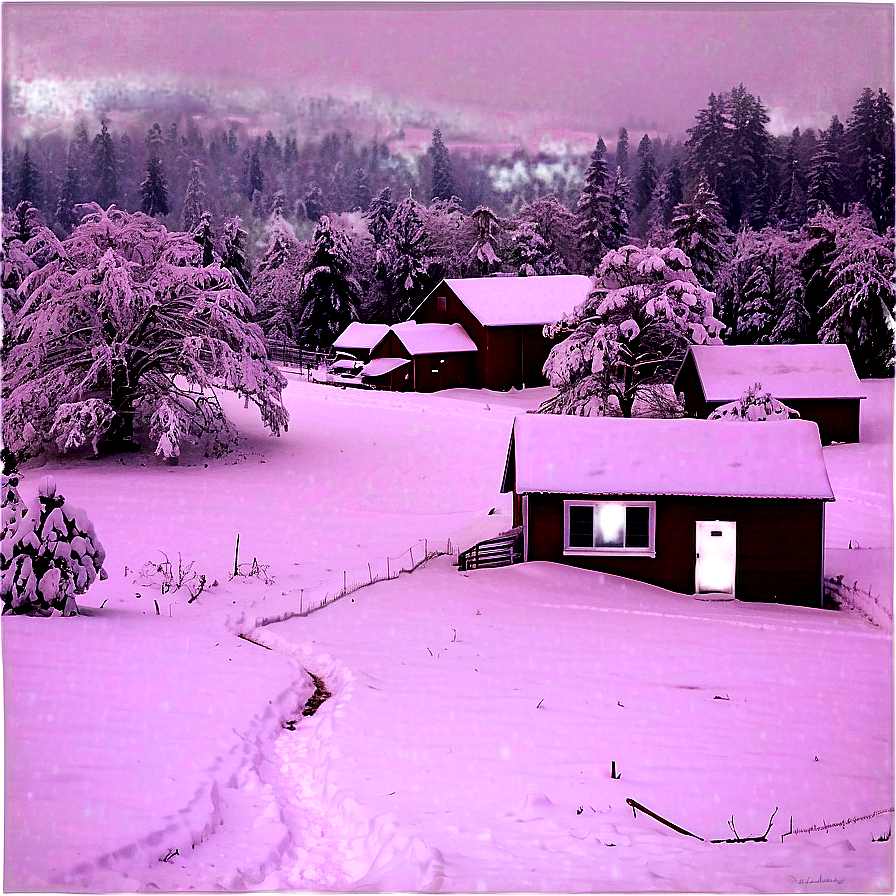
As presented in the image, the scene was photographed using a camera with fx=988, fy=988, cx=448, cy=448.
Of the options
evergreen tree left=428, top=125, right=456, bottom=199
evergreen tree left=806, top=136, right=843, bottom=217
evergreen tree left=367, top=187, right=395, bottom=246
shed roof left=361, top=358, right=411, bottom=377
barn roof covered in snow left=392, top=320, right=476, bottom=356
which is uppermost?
evergreen tree left=367, top=187, right=395, bottom=246

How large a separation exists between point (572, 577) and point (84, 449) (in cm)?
1241

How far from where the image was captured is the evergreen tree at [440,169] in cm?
1127

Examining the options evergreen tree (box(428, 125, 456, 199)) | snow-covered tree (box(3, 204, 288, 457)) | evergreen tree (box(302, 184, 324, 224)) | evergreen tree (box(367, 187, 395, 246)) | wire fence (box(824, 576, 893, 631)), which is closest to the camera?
evergreen tree (box(428, 125, 456, 199))

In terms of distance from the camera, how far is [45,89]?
9.09 metres

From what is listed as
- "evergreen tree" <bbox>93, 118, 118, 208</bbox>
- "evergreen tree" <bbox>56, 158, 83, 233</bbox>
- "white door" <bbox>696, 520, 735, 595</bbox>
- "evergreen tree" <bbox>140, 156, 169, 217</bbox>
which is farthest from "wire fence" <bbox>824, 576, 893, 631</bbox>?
"evergreen tree" <bbox>56, 158, 83, 233</bbox>

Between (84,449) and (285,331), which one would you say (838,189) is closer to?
(84,449)

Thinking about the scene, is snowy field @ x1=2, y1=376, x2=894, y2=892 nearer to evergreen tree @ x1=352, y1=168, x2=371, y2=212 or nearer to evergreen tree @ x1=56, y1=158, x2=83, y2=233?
evergreen tree @ x1=56, y1=158, x2=83, y2=233

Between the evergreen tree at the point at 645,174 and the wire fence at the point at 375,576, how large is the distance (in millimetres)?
6343

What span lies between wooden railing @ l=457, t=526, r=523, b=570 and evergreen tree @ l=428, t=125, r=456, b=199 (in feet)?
17.6

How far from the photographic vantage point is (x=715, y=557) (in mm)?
14984

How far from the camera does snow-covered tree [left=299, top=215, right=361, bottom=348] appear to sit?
1684 inches

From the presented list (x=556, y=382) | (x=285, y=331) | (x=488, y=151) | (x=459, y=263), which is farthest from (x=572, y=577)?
(x=285, y=331)

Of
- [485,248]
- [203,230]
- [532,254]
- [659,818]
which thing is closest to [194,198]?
[203,230]

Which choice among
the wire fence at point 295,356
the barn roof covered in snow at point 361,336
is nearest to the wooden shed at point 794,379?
the barn roof covered in snow at point 361,336
